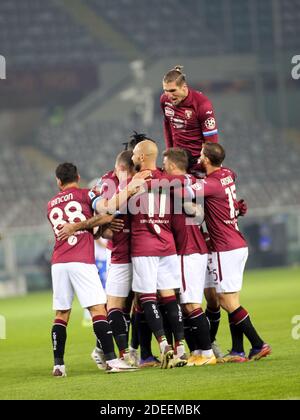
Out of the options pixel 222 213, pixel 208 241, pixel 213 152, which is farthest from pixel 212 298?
pixel 213 152

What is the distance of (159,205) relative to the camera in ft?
36.0

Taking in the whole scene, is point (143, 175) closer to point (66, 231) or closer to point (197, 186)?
point (197, 186)

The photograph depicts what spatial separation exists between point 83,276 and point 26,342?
571 centimetres

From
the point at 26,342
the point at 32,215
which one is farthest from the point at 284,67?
the point at 26,342

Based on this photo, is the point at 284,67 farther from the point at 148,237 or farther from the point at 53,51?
the point at 148,237

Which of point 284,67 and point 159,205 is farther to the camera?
point 284,67

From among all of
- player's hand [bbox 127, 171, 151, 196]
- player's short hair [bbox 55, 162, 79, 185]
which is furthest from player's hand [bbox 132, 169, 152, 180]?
player's short hair [bbox 55, 162, 79, 185]

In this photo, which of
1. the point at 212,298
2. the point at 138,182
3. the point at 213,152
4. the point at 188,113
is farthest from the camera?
the point at 212,298

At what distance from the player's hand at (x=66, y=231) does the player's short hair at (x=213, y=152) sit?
4.96ft

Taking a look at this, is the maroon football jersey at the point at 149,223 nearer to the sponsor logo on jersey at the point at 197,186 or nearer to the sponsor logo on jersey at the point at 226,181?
the sponsor logo on jersey at the point at 197,186

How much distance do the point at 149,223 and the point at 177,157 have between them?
0.70 m

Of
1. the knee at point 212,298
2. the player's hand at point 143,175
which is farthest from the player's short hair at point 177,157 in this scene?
the knee at point 212,298

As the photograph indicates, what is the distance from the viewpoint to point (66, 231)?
10.7 m
